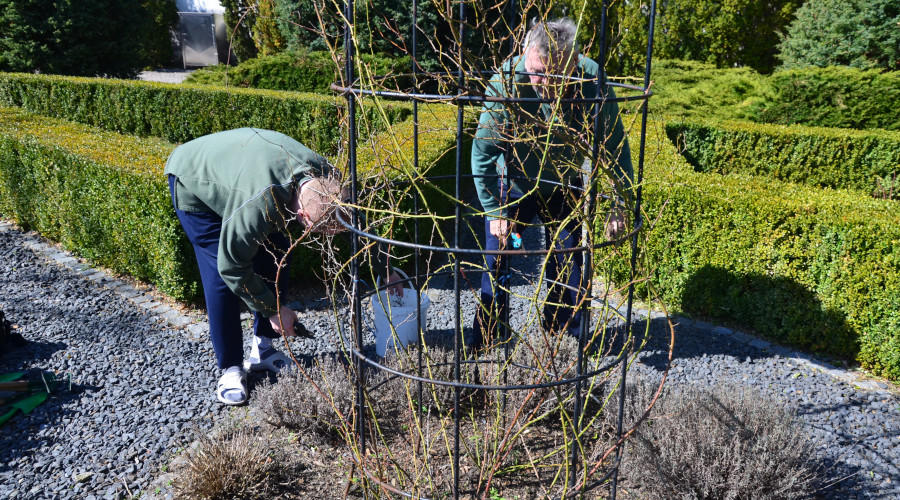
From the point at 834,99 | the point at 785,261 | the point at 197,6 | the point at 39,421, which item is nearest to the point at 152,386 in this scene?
the point at 39,421

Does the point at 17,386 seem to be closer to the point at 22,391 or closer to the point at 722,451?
the point at 22,391

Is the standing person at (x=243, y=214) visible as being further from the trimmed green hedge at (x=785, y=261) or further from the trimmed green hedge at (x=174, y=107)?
the trimmed green hedge at (x=174, y=107)

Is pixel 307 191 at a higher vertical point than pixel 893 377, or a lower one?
higher

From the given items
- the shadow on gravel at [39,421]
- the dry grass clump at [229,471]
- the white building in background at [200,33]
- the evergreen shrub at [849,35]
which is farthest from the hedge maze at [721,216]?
the white building in background at [200,33]

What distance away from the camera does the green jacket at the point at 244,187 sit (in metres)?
2.90

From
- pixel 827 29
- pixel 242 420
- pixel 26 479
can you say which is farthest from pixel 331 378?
pixel 827 29

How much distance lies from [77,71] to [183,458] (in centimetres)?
1443

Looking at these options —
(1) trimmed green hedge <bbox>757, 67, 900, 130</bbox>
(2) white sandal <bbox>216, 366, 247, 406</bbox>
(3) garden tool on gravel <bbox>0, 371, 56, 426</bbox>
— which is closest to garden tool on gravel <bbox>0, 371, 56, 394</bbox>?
(3) garden tool on gravel <bbox>0, 371, 56, 426</bbox>

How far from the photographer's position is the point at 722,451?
2654 millimetres

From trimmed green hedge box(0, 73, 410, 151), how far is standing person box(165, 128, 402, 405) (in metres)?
4.81

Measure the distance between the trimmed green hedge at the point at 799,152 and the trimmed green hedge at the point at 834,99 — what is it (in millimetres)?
1113

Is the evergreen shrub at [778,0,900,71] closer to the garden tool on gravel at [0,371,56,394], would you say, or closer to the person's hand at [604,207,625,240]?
the person's hand at [604,207,625,240]

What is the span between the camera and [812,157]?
7.41 metres

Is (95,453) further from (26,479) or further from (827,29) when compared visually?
(827,29)
